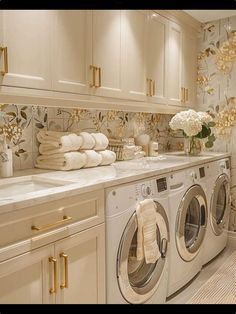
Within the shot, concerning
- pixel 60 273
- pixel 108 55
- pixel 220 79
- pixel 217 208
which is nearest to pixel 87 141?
pixel 108 55

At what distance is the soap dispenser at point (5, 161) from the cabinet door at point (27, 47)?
0.39 metres

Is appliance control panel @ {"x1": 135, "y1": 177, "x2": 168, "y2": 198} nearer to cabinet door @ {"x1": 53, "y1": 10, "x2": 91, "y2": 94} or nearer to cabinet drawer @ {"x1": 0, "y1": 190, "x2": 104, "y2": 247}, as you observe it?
cabinet drawer @ {"x1": 0, "y1": 190, "x2": 104, "y2": 247}

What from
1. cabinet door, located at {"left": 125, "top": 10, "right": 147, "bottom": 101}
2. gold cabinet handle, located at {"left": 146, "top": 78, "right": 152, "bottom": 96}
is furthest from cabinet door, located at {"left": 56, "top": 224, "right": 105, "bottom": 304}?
gold cabinet handle, located at {"left": 146, "top": 78, "right": 152, "bottom": 96}

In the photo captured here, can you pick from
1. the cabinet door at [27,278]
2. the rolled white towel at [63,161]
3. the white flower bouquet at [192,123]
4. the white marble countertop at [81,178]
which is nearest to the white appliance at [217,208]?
the white flower bouquet at [192,123]

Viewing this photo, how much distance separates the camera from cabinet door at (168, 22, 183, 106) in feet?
8.44

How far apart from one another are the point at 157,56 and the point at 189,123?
580 mm

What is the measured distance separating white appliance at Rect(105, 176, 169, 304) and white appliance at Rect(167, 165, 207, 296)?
97 mm

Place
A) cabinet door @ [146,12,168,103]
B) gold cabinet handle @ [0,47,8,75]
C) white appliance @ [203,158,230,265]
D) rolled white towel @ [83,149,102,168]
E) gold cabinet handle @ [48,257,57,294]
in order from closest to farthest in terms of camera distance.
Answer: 1. gold cabinet handle @ [48,257,57,294]
2. gold cabinet handle @ [0,47,8,75]
3. rolled white towel @ [83,149,102,168]
4. cabinet door @ [146,12,168,103]
5. white appliance @ [203,158,230,265]

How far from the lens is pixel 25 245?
1156 mm

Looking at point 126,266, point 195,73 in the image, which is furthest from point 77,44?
point 195,73

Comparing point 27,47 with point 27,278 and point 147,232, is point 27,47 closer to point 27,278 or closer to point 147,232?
point 27,278

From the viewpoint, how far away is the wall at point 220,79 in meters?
2.92

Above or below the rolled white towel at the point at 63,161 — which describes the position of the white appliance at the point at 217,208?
below

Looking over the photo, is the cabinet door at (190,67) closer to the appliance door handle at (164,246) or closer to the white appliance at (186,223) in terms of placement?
the white appliance at (186,223)
